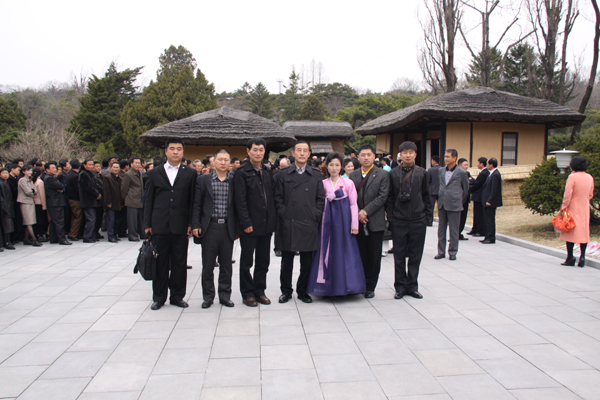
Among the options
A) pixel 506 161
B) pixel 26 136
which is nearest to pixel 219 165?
pixel 506 161

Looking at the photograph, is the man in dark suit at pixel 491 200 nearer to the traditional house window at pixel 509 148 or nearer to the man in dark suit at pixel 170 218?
the man in dark suit at pixel 170 218

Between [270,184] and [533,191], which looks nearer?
[270,184]

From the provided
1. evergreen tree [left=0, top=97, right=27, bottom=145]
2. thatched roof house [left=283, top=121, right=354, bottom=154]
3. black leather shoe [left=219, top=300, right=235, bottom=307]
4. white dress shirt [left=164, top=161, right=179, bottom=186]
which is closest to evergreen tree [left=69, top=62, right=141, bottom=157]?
evergreen tree [left=0, top=97, right=27, bottom=145]

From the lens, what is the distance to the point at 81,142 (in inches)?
1089

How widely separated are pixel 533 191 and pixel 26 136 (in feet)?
79.8

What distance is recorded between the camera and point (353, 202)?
498 centimetres

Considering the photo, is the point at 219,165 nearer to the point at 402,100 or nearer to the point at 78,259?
the point at 78,259

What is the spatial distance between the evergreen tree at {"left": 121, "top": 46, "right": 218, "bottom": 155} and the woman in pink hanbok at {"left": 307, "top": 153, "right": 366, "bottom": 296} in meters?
24.5

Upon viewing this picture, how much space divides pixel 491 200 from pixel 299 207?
5760 mm

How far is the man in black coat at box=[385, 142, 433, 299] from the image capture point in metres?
5.14

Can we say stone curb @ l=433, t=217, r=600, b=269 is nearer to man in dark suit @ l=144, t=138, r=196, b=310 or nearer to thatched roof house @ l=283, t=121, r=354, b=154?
man in dark suit @ l=144, t=138, r=196, b=310

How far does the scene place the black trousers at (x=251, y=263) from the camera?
188 inches

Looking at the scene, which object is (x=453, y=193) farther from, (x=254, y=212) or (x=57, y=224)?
(x=57, y=224)

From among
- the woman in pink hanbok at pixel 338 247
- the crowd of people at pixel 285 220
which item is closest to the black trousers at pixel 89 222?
the crowd of people at pixel 285 220
